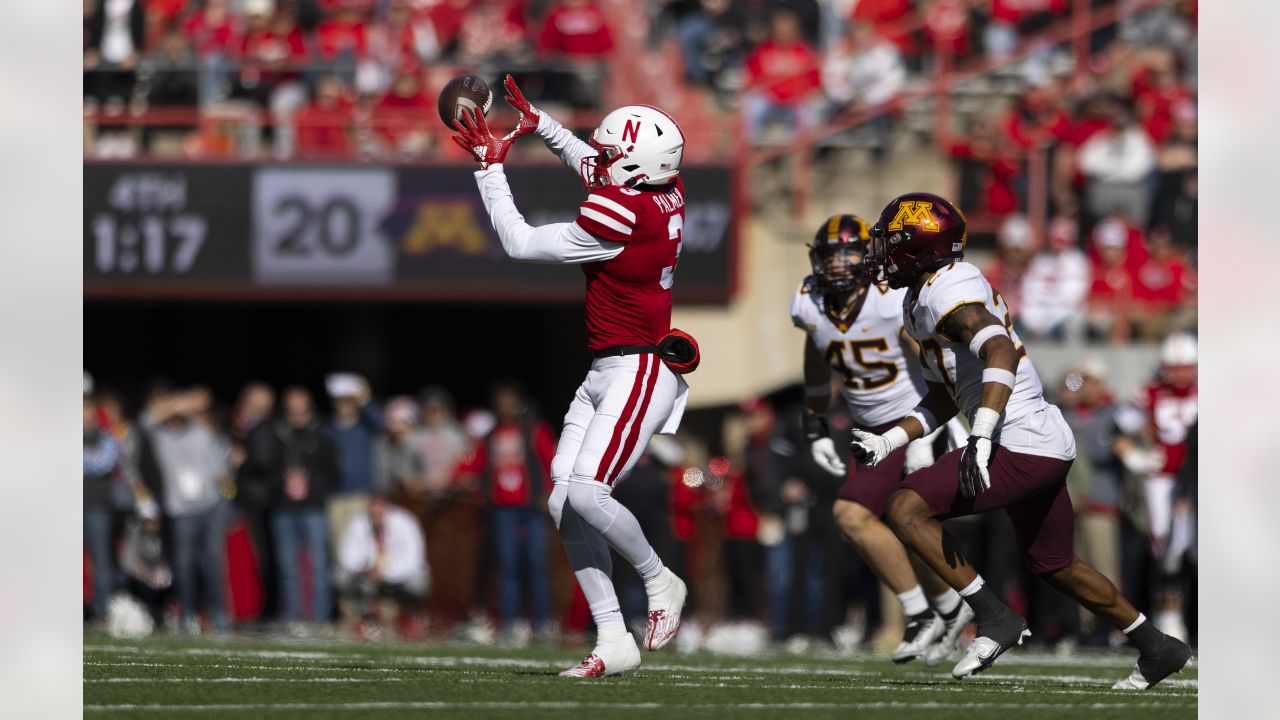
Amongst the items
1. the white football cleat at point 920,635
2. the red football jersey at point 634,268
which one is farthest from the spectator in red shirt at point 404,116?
the red football jersey at point 634,268

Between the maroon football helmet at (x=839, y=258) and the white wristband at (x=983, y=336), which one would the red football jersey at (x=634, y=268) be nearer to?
the white wristband at (x=983, y=336)

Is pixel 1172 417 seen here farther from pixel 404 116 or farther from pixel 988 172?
pixel 404 116

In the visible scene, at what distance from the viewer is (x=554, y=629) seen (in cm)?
1288

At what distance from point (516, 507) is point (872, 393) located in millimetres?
5092

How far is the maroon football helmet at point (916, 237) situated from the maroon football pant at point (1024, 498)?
2.08 ft

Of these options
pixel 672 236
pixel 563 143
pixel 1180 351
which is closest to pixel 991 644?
pixel 672 236

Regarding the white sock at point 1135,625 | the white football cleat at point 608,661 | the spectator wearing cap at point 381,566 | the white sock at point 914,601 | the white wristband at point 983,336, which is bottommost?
the spectator wearing cap at point 381,566

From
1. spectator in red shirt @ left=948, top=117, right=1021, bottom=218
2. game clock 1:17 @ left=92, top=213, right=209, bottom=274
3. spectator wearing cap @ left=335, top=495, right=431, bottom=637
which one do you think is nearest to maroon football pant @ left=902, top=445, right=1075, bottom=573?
spectator wearing cap @ left=335, top=495, right=431, bottom=637

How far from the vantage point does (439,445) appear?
44.1 ft

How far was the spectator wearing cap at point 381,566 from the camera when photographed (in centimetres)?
1275

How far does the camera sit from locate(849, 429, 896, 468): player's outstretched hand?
→ 6.63 meters
